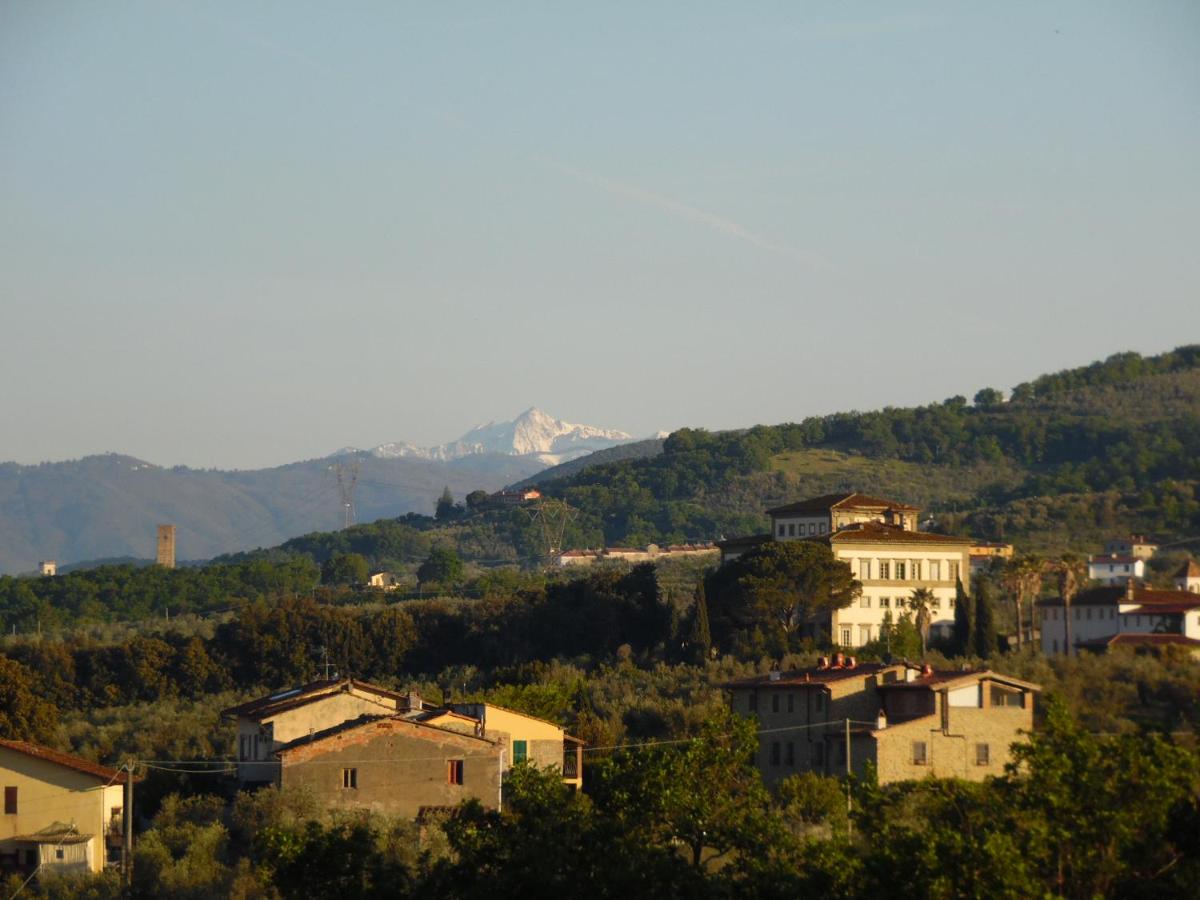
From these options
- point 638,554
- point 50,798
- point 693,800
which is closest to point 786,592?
point 50,798

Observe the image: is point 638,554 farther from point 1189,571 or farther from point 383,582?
point 1189,571

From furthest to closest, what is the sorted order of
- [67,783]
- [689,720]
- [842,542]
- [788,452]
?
[788,452] → [842,542] → [689,720] → [67,783]

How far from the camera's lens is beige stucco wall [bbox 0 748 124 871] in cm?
5834

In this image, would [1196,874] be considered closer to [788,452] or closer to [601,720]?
[601,720]

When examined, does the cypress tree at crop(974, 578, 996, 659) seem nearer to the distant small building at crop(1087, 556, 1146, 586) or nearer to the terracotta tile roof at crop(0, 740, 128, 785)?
the distant small building at crop(1087, 556, 1146, 586)

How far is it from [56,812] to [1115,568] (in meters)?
56.9

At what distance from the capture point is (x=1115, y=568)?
331ft

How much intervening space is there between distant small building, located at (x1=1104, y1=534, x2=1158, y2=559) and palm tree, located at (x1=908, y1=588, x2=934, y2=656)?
60.7ft

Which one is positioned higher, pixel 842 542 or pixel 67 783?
pixel 842 542

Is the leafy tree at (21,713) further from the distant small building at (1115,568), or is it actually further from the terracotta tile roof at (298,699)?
the distant small building at (1115,568)

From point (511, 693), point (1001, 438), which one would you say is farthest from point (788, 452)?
point (511, 693)

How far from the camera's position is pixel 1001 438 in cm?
17650

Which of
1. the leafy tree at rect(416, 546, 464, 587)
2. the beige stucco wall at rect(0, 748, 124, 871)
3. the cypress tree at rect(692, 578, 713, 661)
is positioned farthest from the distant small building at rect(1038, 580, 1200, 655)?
the leafy tree at rect(416, 546, 464, 587)

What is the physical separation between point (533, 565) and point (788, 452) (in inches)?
1184
